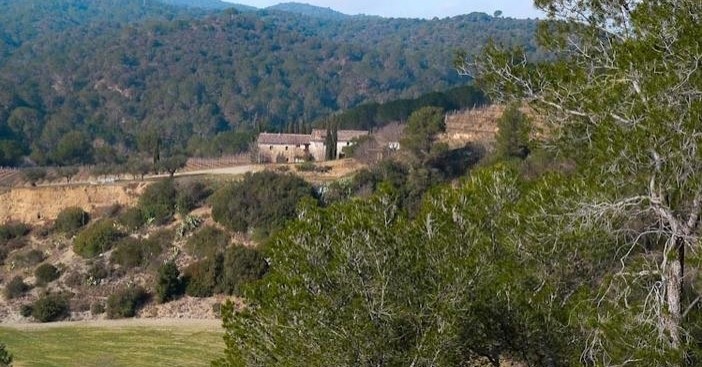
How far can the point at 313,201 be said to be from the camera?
9453 mm

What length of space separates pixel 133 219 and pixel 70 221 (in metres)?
4.34

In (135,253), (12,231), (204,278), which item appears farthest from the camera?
(12,231)

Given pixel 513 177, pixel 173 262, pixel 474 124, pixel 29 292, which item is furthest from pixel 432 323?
pixel 474 124

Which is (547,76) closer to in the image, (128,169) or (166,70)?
(128,169)

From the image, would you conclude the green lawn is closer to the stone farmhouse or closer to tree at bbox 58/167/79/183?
tree at bbox 58/167/79/183

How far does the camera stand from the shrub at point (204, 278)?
36.2 metres

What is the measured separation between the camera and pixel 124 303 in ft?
117

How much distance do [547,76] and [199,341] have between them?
20401mm

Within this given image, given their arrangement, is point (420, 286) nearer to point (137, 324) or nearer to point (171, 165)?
point (137, 324)

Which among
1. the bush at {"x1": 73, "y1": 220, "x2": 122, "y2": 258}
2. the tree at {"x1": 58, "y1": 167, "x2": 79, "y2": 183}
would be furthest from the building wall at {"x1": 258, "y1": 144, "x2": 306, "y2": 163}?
the bush at {"x1": 73, "y1": 220, "x2": 122, "y2": 258}

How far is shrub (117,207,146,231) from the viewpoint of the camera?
44156 millimetres

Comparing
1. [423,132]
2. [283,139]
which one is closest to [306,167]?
[423,132]

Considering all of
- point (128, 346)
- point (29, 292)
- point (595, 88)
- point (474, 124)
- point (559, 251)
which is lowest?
point (29, 292)

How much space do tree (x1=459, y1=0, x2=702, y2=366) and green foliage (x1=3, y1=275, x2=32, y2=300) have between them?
116ft
